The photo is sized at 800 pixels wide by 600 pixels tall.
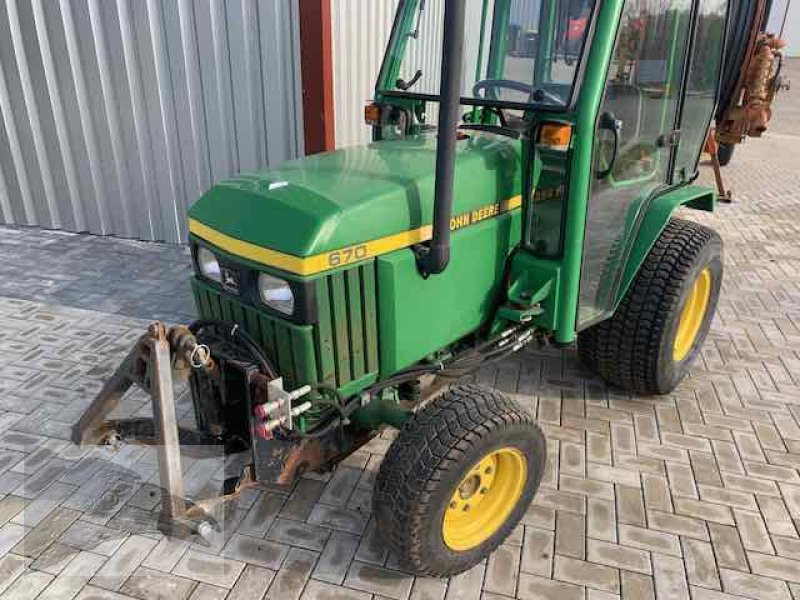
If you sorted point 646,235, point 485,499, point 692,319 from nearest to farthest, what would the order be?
point 485,499 < point 646,235 < point 692,319

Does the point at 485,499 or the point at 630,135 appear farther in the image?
the point at 630,135

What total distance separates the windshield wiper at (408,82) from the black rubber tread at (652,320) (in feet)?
4.49

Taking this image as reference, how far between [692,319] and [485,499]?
6.23 ft

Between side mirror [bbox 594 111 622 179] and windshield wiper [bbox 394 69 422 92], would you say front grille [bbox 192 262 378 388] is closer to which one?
side mirror [bbox 594 111 622 179]

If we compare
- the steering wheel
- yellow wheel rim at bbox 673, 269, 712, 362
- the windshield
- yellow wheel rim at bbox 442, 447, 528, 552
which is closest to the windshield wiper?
the windshield

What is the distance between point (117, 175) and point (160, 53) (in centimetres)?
114

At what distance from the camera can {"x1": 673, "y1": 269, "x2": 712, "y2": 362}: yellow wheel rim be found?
3.54 meters

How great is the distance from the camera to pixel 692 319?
3643 mm

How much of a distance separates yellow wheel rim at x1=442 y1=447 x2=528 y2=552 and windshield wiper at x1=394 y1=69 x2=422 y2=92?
166 centimetres

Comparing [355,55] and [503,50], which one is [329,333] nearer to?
[503,50]

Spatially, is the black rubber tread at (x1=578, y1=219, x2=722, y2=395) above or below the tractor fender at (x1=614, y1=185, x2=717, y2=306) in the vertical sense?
below

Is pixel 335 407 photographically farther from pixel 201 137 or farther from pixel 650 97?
pixel 201 137

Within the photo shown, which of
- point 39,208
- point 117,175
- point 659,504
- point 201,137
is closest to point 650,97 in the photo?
point 659,504

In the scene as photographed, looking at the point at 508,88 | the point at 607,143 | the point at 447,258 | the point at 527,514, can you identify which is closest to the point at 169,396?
the point at 447,258
